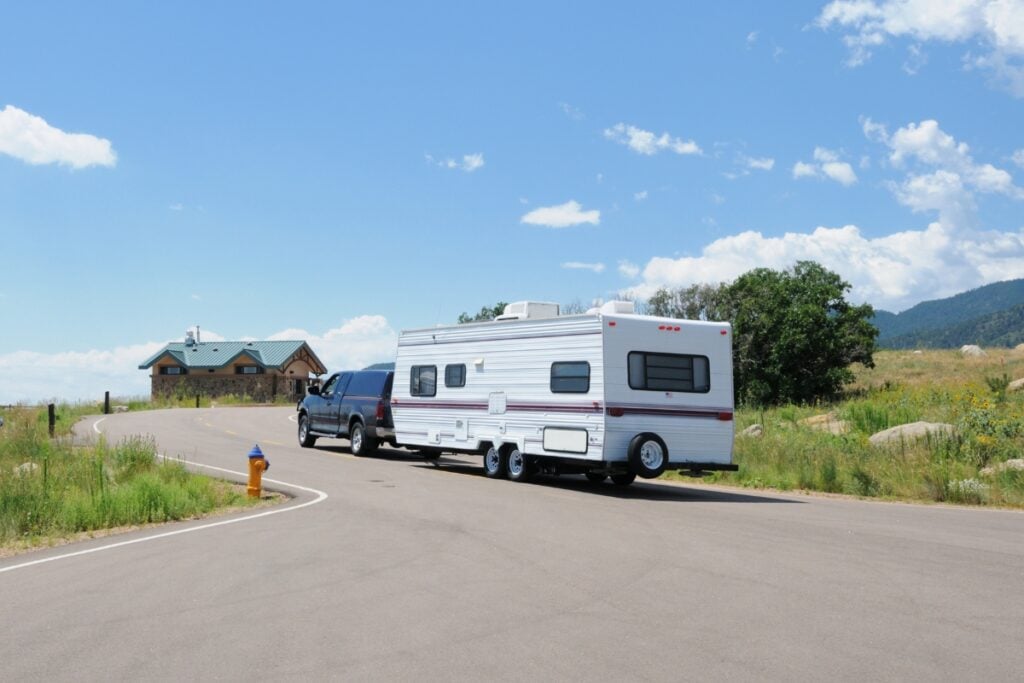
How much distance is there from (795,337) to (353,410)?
22.8 metres

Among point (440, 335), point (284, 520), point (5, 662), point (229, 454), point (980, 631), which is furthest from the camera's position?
point (229, 454)

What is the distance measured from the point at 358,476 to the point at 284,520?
255 inches

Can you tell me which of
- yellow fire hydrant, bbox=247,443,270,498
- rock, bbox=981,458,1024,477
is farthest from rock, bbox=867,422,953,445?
yellow fire hydrant, bbox=247,443,270,498

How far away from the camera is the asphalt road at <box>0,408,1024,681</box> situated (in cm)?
620

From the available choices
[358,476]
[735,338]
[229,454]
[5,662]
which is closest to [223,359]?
[735,338]

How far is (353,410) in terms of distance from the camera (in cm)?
2522

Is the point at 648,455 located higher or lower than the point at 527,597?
higher

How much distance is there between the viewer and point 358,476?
62.7 ft

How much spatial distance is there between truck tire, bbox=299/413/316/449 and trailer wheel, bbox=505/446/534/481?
9834 millimetres

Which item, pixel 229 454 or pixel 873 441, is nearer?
pixel 873 441

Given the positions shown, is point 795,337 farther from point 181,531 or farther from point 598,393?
point 181,531

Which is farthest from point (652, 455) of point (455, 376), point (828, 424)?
point (828, 424)

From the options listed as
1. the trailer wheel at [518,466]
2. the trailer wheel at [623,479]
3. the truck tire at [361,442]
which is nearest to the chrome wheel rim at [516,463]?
the trailer wheel at [518,466]

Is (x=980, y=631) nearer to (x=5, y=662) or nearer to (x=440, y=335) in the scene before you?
(x=5, y=662)
